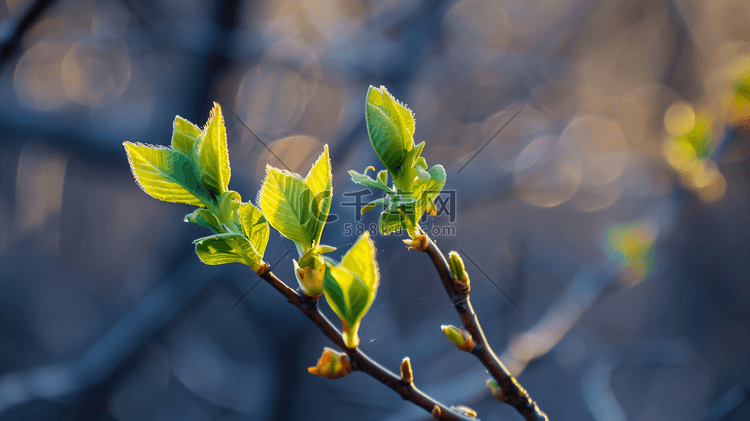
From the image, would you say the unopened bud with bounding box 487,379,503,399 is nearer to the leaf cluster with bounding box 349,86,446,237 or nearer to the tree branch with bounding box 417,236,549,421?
the tree branch with bounding box 417,236,549,421

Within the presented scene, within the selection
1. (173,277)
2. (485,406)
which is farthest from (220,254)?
(485,406)

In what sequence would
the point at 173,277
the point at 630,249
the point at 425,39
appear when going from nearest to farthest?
the point at 630,249, the point at 173,277, the point at 425,39

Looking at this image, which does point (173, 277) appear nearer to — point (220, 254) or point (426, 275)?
point (426, 275)

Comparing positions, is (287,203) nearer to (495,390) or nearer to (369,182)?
(369,182)

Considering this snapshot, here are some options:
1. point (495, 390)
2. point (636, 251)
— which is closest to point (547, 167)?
point (636, 251)

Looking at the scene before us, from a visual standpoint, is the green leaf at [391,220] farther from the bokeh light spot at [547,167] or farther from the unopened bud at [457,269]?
the bokeh light spot at [547,167]
